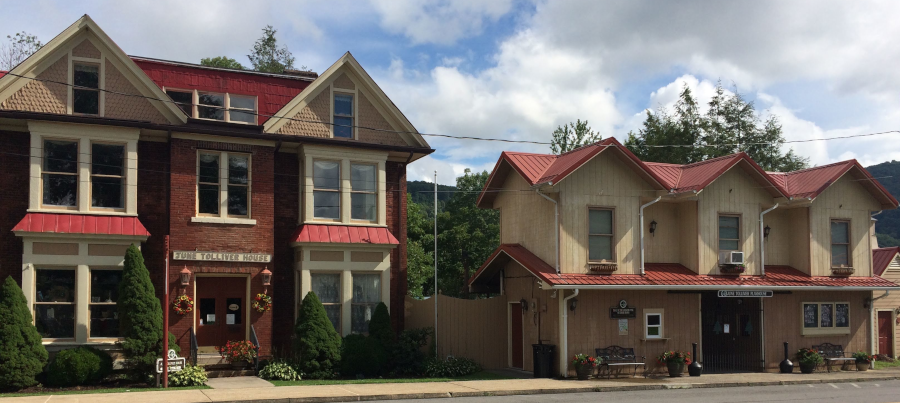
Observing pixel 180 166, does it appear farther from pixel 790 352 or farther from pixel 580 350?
pixel 790 352

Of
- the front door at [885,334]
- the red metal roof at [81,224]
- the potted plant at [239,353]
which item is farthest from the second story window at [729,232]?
the red metal roof at [81,224]

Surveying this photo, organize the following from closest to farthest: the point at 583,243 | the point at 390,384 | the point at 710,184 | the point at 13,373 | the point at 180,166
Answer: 1. the point at 13,373
2. the point at 390,384
3. the point at 180,166
4. the point at 583,243
5. the point at 710,184

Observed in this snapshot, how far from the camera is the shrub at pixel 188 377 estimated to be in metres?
19.4

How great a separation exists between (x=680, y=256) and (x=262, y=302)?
1296 cm

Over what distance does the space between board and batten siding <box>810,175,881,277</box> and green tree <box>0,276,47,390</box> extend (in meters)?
22.7

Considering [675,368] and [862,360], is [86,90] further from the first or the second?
[862,360]

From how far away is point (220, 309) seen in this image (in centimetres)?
2270

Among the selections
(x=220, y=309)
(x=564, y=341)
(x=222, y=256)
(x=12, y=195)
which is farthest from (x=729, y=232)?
(x=12, y=195)

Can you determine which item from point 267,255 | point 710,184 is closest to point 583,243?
point 710,184

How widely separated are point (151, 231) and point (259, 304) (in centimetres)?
346

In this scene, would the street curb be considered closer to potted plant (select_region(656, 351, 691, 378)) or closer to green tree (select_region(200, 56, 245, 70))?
potted plant (select_region(656, 351, 691, 378))

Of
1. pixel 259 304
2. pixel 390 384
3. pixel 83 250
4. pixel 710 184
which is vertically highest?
pixel 710 184

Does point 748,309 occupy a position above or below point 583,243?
below

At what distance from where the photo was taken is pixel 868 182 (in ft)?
88.4
